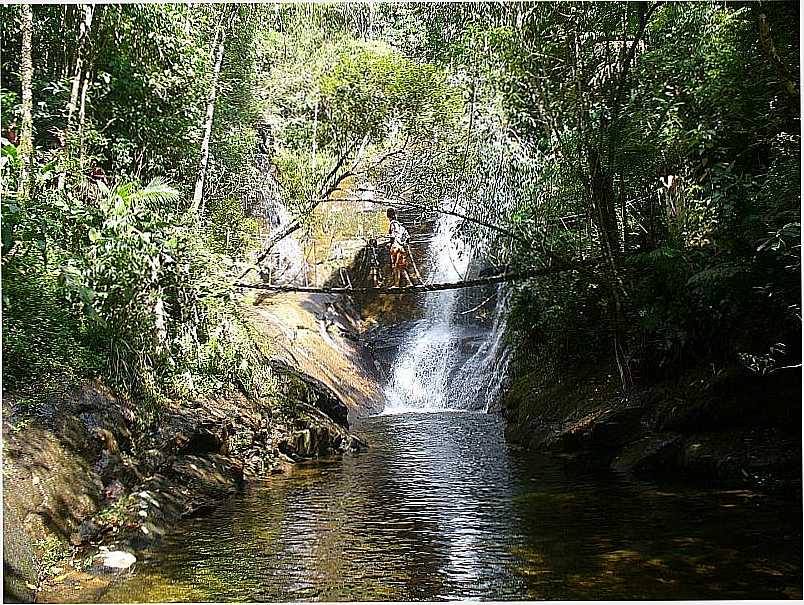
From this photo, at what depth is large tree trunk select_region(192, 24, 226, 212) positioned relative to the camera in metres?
6.20

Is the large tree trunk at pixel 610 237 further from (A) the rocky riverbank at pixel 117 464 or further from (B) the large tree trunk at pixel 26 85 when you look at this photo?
(B) the large tree trunk at pixel 26 85

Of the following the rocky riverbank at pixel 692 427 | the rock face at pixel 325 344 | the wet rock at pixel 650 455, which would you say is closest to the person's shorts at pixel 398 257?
the rock face at pixel 325 344

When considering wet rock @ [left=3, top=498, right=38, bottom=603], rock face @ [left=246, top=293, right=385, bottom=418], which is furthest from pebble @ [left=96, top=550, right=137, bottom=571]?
rock face @ [left=246, top=293, right=385, bottom=418]

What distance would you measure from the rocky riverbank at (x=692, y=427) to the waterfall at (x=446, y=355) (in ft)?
10.5

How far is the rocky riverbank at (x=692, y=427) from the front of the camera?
4.73 meters

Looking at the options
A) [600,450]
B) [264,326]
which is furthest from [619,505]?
[264,326]

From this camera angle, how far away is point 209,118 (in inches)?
249

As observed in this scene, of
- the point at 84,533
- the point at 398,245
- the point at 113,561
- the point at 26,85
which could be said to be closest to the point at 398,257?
the point at 398,245

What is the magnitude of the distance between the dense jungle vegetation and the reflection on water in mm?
965

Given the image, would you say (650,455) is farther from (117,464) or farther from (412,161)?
(412,161)

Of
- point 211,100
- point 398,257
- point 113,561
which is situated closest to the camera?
point 113,561

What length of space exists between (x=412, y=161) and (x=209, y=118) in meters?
2.06

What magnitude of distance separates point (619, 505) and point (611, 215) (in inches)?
102

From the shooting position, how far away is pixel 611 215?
20.8 ft
